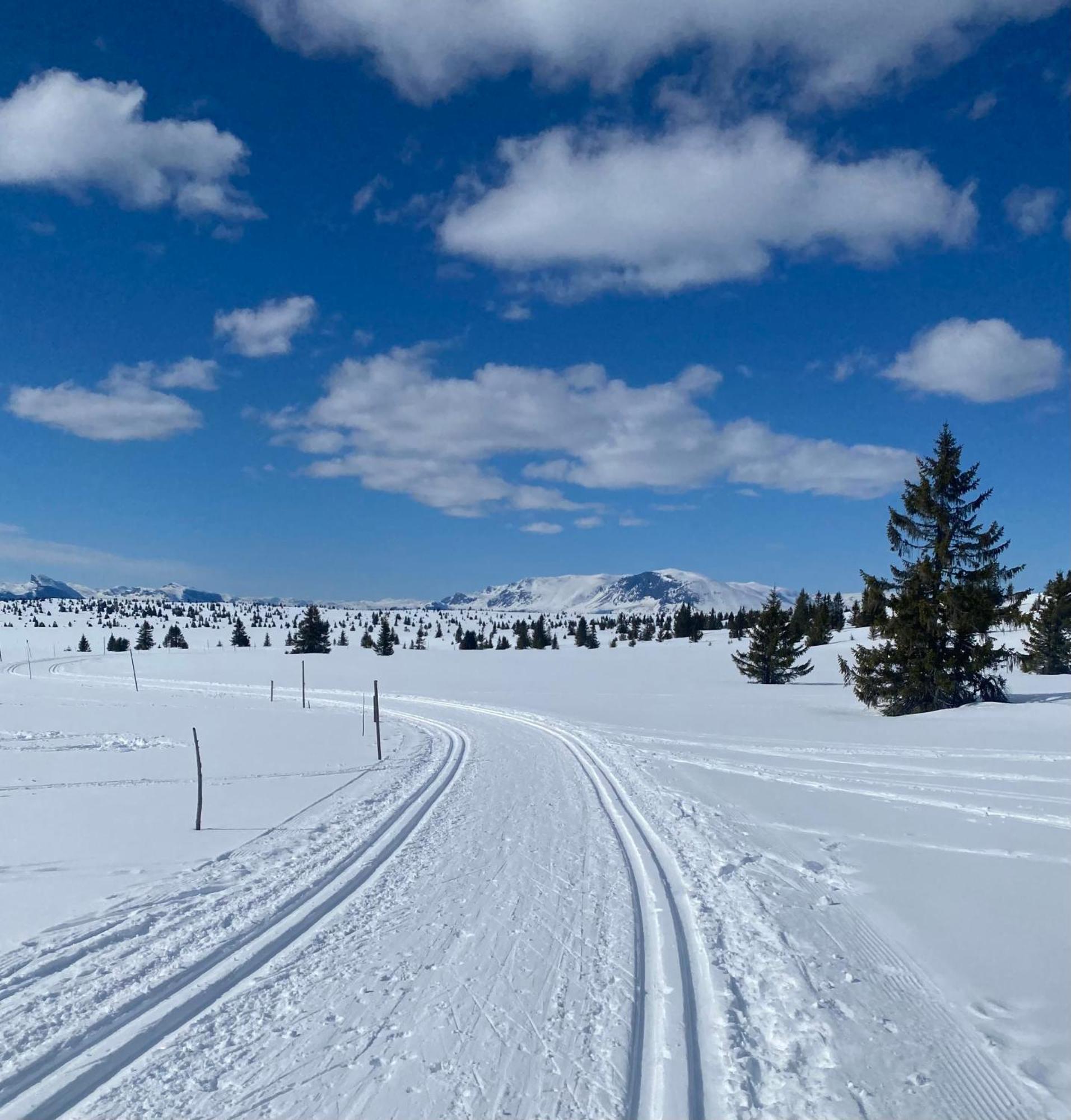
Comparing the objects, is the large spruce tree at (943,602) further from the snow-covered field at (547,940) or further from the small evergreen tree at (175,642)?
the small evergreen tree at (175,642)

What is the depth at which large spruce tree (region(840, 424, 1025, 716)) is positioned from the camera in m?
25.8

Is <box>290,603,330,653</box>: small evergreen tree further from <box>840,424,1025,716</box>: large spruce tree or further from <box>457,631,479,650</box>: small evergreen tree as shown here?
<box>840,424,1025,716</box>: large spruce tree

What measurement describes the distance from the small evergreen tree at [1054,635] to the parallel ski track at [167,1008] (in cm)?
4551

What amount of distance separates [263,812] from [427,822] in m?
3.63

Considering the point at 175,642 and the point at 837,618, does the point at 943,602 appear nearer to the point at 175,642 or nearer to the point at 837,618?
the point at 837,618

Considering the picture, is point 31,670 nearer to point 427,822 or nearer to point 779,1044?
point 427,822

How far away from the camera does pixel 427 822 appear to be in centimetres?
1205

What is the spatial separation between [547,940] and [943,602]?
23920 millimetres

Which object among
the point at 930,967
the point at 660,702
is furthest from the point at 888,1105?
the point at 660,702

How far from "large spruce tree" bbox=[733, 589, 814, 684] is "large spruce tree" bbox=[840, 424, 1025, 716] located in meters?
18.3

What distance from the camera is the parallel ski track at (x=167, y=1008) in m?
4.55

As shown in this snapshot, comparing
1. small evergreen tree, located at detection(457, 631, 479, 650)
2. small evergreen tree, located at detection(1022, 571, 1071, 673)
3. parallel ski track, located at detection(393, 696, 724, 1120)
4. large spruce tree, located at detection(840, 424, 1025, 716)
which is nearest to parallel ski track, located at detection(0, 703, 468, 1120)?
parallel ski track, located at detection(393, 696, 724, 1120)

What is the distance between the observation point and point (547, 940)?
687 centimetres

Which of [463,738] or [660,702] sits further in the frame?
[660,702]
